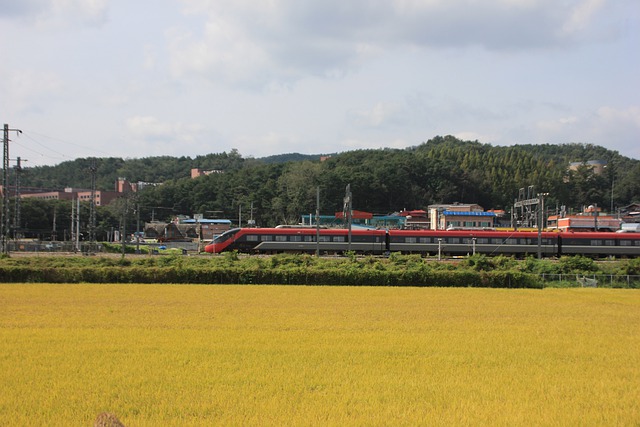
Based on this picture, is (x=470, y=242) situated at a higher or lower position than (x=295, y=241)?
lower

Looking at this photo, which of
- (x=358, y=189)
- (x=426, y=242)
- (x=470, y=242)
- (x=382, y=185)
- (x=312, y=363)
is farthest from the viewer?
(x=382, y=185)

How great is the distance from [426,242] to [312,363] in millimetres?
45231

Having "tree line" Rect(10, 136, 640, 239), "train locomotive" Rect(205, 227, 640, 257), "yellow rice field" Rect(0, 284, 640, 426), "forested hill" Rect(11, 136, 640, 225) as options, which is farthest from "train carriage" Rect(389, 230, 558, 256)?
"forested hill" Rect(11, 136, 640, 225)

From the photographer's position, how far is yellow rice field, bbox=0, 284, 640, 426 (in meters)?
10.5

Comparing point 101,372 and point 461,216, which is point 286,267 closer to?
point 101,372

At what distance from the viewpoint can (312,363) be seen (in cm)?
1419

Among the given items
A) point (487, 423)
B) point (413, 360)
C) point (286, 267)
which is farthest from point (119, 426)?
point (286, 267)

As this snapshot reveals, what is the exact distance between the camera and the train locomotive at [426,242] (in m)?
56.8

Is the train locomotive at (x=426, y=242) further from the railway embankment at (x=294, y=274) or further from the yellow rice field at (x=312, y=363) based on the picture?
the yellow rice field at (x=312, y=363)

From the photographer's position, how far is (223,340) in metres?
16.8

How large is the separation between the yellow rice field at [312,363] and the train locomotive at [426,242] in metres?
30.6

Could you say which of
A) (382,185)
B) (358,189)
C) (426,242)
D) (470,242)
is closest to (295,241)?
(426,242)

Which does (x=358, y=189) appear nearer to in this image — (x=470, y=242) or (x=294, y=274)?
(x=470, y=242)

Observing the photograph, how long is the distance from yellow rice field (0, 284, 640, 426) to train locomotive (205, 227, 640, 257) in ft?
100
